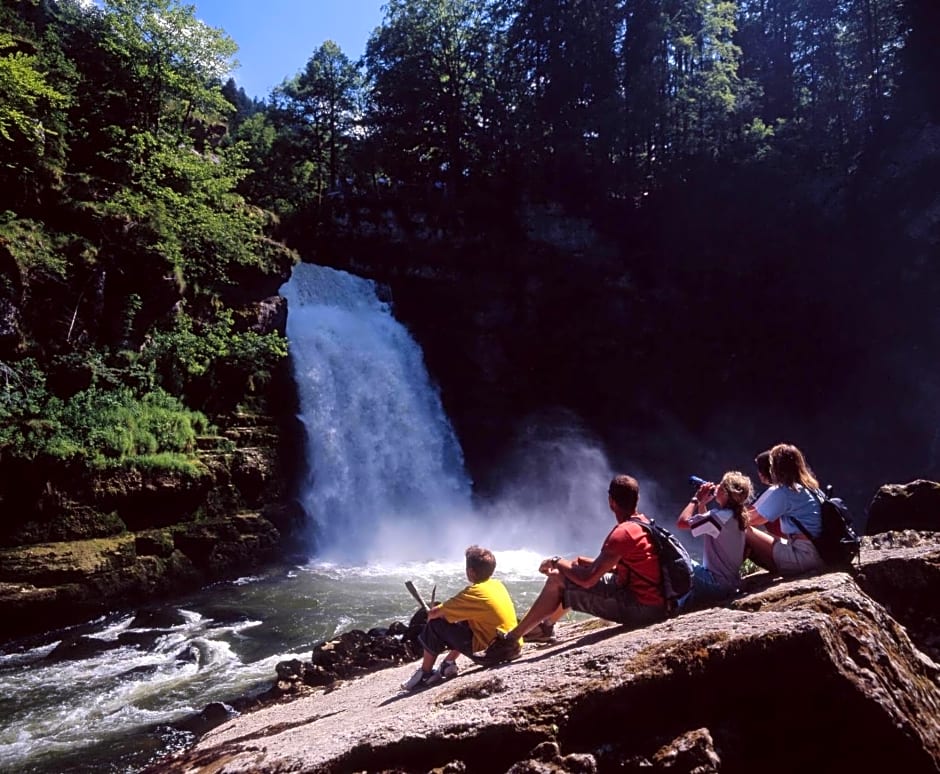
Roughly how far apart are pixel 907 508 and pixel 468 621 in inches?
286

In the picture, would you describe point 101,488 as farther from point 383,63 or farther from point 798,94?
point 798,94

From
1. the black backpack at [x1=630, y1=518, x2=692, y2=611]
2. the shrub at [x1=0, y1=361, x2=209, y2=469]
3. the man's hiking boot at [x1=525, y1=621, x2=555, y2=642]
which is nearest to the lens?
the black backpack at [x1=630, y1=518, x2=692, y2=611]

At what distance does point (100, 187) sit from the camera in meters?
16.3

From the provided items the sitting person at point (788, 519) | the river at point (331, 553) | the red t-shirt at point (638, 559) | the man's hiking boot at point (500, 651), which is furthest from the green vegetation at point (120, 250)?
the sitting person at point (788, 519)

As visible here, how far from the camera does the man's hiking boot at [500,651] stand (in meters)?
5.14

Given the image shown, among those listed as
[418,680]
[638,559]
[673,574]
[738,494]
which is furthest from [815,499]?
[418,680]

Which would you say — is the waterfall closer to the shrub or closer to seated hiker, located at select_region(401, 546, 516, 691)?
the shrub

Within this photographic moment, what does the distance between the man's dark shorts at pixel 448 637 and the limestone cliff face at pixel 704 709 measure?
1044 mm

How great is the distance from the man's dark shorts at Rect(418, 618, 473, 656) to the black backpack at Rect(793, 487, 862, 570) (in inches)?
111

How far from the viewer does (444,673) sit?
5371 mm

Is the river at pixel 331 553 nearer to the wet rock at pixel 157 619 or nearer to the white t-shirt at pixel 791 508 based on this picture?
the wet rock at pixel 157 619

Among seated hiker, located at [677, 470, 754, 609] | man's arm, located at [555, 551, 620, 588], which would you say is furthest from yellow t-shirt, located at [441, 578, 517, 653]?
seated hiker, located at [677, 470, 754, 609]

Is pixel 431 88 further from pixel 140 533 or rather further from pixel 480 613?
pixel 480 613

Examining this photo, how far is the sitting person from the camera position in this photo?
5238mm
